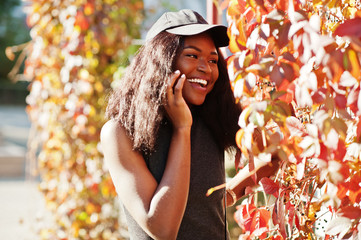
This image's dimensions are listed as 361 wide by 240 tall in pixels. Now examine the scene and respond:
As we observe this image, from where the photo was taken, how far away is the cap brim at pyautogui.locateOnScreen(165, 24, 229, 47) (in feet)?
5.39

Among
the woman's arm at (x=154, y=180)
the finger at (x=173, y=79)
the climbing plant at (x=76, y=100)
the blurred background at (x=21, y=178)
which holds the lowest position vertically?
the blurred background at (x=21, y=178)

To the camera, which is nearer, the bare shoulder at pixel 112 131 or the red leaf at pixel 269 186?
the red leaf at pixel 269 186

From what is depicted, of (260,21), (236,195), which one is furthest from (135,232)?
(260,21)

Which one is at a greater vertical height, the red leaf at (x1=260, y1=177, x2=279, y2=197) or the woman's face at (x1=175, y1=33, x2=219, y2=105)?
the woman's face at (x1=175, y1=33, x2=219, y2=105)

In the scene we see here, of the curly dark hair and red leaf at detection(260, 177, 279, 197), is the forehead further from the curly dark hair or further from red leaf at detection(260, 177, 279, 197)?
red leaf at detection(260, 177, 279, 197)

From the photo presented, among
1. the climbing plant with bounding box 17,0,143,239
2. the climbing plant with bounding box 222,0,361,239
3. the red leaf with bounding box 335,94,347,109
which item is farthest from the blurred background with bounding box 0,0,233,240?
the red leaf with bounding box 335,94,347,109

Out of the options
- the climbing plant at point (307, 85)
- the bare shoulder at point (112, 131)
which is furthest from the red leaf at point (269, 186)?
the bare shoulder at point (112, 131)

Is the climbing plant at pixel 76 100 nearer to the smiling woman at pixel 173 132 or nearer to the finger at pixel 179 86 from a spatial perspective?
the smiling woman at pixel 173 132

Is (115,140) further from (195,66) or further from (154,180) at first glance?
(195,66)

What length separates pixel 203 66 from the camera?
1.69 m

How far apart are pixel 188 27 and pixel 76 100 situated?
6.95 ft

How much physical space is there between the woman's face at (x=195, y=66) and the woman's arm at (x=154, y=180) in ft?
0.16

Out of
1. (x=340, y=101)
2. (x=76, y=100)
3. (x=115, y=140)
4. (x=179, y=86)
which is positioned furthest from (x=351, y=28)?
(x=76, y=100)

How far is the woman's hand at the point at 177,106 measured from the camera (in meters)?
1.59
